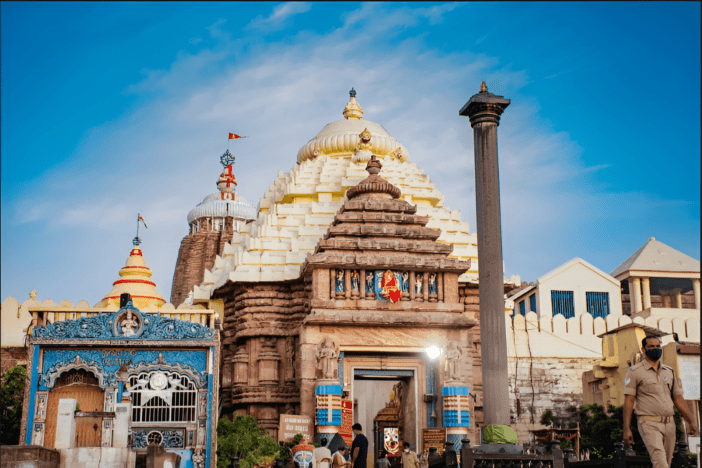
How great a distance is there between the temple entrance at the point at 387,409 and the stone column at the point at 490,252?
5.39 meters

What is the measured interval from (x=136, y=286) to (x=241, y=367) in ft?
15.5

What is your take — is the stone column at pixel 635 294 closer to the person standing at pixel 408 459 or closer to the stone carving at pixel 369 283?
the stone carving at pixel 369 283

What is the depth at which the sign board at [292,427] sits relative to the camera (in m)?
22.3

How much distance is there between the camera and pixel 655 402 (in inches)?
436

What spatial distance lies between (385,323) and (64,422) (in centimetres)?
994

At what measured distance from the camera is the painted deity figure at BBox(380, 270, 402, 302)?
25328mm

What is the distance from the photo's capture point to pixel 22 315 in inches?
1225

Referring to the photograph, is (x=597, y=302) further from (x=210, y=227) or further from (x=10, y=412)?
(x=210, y=227)

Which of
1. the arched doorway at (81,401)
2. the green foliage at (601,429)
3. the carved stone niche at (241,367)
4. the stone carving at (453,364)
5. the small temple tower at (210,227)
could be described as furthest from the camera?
the small temple tower at (210,227)

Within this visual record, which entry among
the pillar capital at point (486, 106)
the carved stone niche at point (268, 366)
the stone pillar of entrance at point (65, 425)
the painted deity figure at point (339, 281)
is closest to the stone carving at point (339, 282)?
the painted deity figure at point (339, 281)

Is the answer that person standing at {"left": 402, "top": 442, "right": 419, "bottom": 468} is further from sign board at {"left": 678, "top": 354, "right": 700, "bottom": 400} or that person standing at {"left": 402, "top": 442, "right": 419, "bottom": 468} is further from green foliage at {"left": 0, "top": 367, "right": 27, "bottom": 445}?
sign board at {"left": 678, "top": 354, "right": 700, "bottom": 400}

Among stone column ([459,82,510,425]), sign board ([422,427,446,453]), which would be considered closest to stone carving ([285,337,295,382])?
sign board ([422,427,446,453])

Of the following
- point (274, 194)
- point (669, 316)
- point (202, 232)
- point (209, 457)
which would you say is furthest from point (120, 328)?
point (202, 232)

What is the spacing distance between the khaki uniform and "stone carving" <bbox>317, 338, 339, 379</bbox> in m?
13.1
